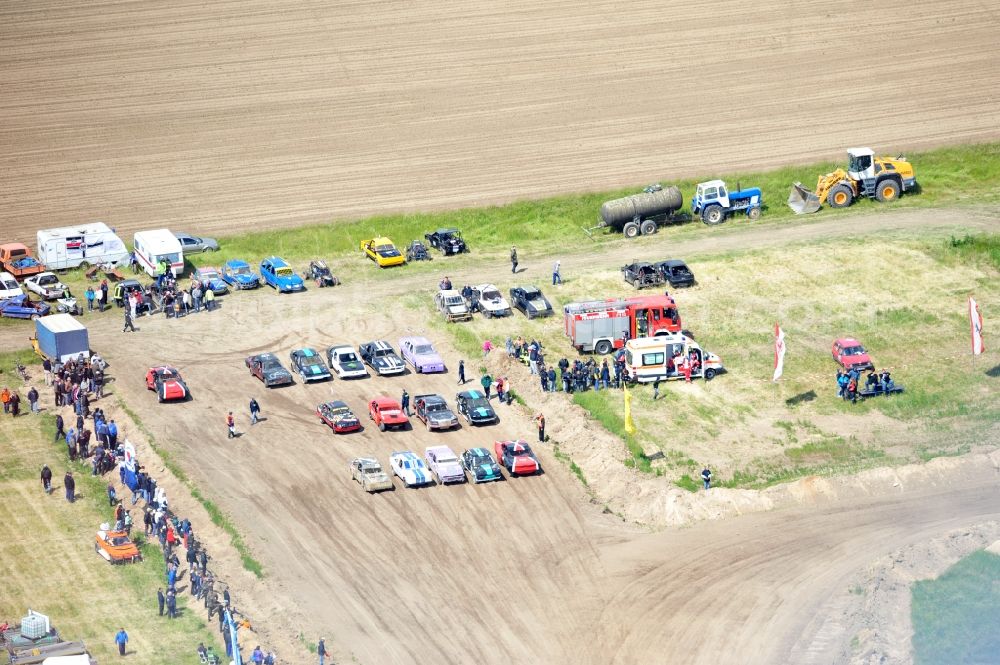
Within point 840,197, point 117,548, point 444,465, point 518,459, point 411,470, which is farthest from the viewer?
point 840,197

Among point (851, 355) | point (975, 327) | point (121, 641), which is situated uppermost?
point (975, 327)

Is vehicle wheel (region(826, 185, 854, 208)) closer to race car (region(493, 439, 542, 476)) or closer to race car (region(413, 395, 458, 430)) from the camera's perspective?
race car (region(413, 395, 458, 430))

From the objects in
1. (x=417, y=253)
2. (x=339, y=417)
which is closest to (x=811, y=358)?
(x=339, y=417)

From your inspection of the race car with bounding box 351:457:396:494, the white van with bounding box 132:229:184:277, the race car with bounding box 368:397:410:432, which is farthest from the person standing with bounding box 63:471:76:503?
the white van with bounding box 132:229:184:277

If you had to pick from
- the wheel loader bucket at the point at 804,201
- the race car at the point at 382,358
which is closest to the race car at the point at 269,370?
the race car at the point at 382,358

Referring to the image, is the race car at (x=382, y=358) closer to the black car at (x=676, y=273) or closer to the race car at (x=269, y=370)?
the race car at (x=269, y=370)

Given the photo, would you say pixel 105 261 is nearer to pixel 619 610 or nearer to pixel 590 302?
pixel 590 302

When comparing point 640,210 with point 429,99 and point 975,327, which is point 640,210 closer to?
point 429,99
